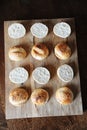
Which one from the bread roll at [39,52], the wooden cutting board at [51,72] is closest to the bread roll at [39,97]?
the wooden cutting board at [51,72]

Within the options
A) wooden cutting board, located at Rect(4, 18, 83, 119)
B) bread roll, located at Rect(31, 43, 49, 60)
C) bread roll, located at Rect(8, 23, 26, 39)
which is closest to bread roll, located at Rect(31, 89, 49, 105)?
wooden cutting board, located at Rect(4, 18, 83, 119)

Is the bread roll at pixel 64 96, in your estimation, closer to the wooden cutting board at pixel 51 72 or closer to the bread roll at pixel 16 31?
the wooden cutting board at pixel 51 72

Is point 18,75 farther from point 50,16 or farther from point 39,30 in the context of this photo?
point 50,16

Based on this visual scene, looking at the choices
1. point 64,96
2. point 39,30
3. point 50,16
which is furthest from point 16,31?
point 64,96

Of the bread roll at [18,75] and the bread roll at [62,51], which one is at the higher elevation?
the bread roll at [62,51]

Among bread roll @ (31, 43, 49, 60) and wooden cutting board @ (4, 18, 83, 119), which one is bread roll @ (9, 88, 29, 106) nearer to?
wooden cutting board @ (4, 18, 83, 119)
